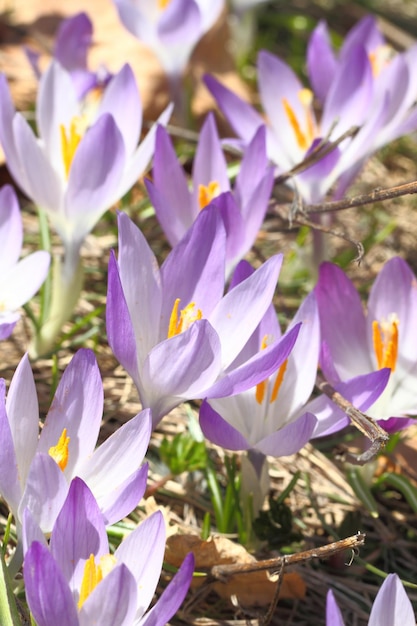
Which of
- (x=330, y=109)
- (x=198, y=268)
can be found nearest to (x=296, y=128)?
(x=330, y=109)

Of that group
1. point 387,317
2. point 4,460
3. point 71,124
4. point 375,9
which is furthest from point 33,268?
point 375,9

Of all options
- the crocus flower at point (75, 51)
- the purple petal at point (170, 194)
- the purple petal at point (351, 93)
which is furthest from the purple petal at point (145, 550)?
the crocus flower at point (75, 51)

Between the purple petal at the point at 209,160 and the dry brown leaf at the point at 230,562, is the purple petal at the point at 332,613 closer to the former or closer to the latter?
the dry brown leaf at the point at 230,562

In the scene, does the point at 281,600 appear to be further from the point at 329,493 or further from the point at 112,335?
the point at 112,335

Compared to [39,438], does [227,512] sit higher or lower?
lower

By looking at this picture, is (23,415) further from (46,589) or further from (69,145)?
(69,145)

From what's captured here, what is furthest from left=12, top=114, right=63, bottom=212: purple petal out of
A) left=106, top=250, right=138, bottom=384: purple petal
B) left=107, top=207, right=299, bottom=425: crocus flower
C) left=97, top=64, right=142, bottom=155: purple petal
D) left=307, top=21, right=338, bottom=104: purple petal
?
left=307, top=21, right=338, bottom=104: purple petal
